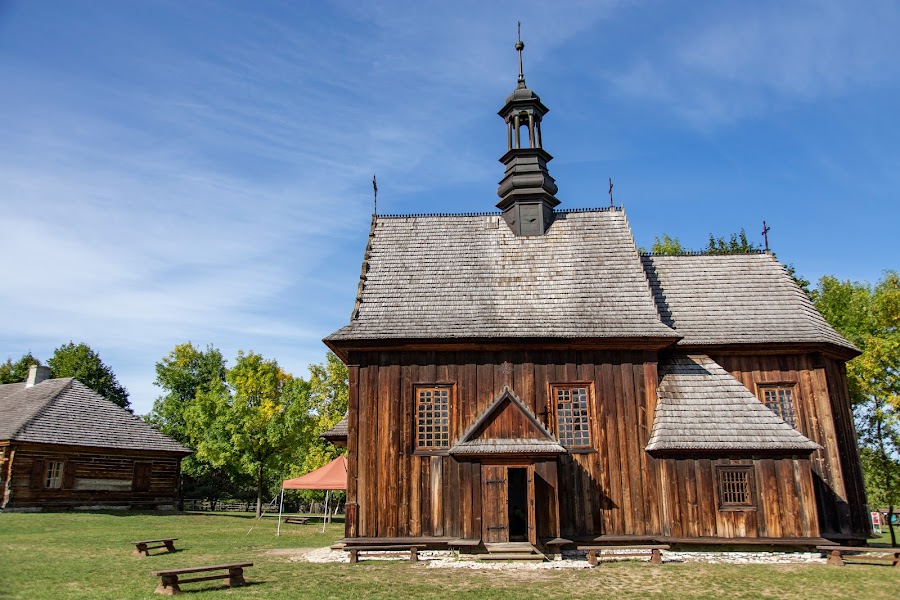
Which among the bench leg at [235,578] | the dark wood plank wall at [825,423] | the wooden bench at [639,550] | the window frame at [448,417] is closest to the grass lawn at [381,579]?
the bench leg at [235,578]

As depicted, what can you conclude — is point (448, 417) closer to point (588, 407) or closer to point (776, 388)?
point (588, 407)

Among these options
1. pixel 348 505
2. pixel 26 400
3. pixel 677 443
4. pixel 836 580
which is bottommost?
pixel 836 580

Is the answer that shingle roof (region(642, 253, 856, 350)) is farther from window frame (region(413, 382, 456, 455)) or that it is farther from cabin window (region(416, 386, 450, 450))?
cabin window (region(416, 386, 450, 450))

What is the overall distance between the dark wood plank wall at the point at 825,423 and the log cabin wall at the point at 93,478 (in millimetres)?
26788

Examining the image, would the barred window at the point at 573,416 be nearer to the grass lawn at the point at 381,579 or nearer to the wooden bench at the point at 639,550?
the wooden bench at the point at 639,550

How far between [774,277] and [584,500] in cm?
1028

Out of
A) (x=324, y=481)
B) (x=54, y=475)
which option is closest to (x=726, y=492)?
(x=324, y=481)

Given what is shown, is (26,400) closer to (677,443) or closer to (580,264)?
(580,264)

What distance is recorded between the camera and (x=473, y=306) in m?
18.4

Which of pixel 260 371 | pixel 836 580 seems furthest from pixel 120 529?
pixel 836 580

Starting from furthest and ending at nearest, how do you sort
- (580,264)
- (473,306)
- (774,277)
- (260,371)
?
(260,371), (774,277), (580,264), (473,306)

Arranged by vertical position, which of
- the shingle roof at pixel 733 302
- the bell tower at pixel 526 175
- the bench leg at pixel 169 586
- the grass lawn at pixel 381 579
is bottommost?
the grass lawn at pixel 381 579

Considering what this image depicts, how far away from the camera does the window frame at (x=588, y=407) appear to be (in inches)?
672

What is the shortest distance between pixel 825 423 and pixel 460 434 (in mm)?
10442
